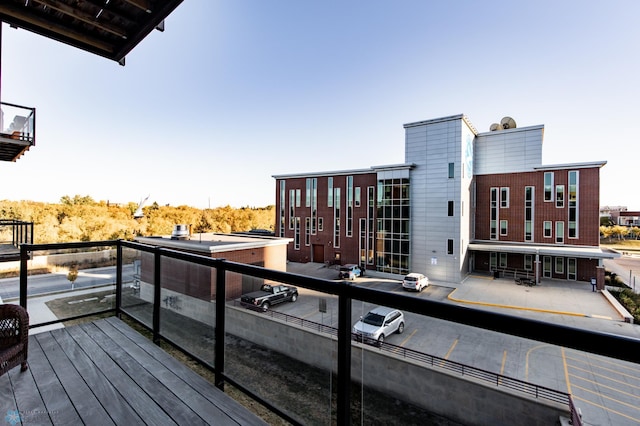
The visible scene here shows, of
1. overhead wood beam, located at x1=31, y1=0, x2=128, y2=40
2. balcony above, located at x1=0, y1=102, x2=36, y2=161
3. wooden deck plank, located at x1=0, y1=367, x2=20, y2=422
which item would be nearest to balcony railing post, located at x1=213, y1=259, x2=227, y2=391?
wooden deck plank, located at x1=0, y1=367, x2=20, y2=422

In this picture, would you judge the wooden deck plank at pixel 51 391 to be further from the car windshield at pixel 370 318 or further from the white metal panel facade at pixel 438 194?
the white metal panel facade at pixel 438 194

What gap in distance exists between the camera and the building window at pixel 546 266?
18881 mm

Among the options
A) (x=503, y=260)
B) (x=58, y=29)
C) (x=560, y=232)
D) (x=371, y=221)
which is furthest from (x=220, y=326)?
(x=560, y=232)

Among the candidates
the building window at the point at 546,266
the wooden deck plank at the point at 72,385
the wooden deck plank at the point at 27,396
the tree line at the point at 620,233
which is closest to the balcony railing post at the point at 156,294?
the wooden deck plank at the point at 72,385

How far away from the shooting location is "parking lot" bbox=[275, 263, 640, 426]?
1.35m

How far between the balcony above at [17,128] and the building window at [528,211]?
2503 cm

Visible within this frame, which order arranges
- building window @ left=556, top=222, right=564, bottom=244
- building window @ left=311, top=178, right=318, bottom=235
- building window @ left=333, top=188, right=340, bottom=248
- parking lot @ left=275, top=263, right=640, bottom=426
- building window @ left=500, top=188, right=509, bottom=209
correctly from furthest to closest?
building window @ left=311, top=178, right=318, bottom=235, building window @ left=333, top=188, right=340, bottom=248, building window @ left=500, top=188, right=509, bottom=209, building window @ left=556, top=222, right=564, bottom=244, parking lot @ left=275, top=263, right=640, bottom=426

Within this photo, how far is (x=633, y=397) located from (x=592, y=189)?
77.4 ft

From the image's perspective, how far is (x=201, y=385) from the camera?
2131 mm

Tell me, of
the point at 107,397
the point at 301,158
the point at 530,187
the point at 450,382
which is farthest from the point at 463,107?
the point at 107,397

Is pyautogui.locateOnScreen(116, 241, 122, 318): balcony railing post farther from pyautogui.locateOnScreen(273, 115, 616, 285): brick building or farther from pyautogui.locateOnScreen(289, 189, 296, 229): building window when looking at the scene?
pyautogui.locateOnScreen(289, 189, 296, 229): building window

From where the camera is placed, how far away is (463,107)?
68.6 feet

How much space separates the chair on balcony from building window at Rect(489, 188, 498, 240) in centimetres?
2449

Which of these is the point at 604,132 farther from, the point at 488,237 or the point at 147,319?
the point at 147,319
